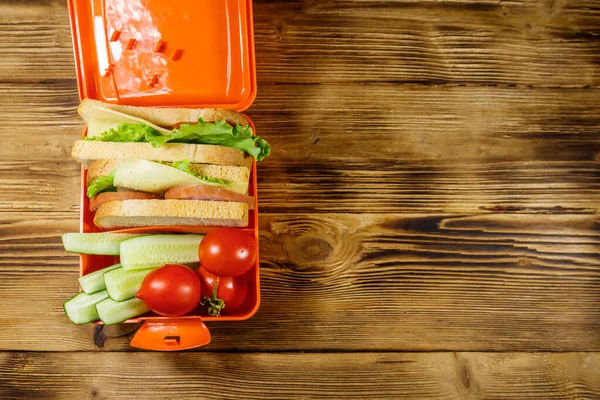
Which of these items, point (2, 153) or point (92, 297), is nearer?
point (92, 297)

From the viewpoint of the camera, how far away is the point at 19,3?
1.43 meters

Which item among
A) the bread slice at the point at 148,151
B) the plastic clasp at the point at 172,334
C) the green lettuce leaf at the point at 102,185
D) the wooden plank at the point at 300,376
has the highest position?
the bread slice at the point at 148,151

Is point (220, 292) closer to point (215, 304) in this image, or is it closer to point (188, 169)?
point (215, 304)

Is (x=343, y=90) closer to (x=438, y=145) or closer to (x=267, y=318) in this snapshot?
(x=438, y=145)

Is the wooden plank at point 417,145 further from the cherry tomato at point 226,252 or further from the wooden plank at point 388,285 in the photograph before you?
the cherry tomato at point 226,252

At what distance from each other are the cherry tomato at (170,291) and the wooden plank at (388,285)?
32cm

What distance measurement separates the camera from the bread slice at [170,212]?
1.13 meters

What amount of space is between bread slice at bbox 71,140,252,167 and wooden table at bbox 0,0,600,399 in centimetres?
27

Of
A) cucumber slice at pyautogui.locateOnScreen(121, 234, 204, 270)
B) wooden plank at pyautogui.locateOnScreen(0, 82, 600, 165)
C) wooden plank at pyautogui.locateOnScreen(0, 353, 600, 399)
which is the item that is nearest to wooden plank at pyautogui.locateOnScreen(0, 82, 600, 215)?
wooden plank at pyautogui.locateOnScreen(0, 82, 600, 165)

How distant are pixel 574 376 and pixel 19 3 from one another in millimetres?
1832

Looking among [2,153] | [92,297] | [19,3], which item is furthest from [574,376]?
[19,3]

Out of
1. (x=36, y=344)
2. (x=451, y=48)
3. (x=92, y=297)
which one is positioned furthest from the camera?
(x=451, y=48)

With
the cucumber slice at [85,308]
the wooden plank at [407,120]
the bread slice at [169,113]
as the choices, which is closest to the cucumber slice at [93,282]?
the cucumber slice at [85,308]

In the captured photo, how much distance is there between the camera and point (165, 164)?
1149 mm
